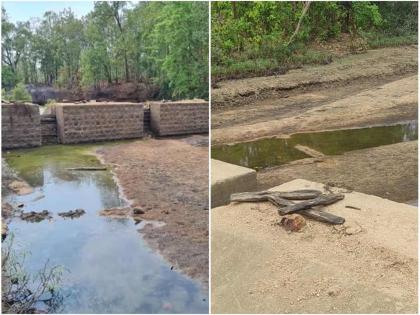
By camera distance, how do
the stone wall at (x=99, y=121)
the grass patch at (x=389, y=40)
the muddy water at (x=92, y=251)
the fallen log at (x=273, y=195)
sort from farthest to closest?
1. the stone wall at (x=99, y=121)
2. the grass patch at (x=389, y=40)
3. the fallen log at (x=273, y=195)
4. the muddy water at (x=92, y=251)

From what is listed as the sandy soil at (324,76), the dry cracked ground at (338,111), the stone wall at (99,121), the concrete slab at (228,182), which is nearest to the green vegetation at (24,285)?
the stone wall at (99,121)

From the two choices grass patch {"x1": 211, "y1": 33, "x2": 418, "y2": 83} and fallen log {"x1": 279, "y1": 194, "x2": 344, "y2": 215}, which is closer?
fallen log {"x1": 279, "y1": 194, "x2": 344, "y2": 215}

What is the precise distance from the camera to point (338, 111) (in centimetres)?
287

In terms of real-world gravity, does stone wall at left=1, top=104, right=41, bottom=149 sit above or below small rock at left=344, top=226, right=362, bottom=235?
above

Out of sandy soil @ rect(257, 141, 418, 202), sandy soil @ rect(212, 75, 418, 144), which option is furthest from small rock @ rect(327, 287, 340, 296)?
sandy soil @ rect(212, 75, 418, 144)

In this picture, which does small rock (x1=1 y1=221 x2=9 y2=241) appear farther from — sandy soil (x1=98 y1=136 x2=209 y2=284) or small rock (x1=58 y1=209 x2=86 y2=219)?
sandy soil (x1=98 y1=136 x2=209 y2=284)

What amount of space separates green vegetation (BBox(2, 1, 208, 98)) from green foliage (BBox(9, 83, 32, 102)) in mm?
29

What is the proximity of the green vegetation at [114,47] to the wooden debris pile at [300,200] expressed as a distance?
65cm

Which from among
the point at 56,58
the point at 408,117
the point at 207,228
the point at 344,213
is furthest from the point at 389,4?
the point at 56,58

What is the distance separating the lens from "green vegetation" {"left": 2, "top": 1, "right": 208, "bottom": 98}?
2.72 metres

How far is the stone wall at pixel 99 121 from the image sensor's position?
9.75ft

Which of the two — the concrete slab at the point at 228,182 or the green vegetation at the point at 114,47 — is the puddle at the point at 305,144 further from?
the green vegetation at the point at 114,47

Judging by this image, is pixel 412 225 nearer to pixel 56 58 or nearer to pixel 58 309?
pixel 58 309

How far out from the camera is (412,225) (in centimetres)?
266
